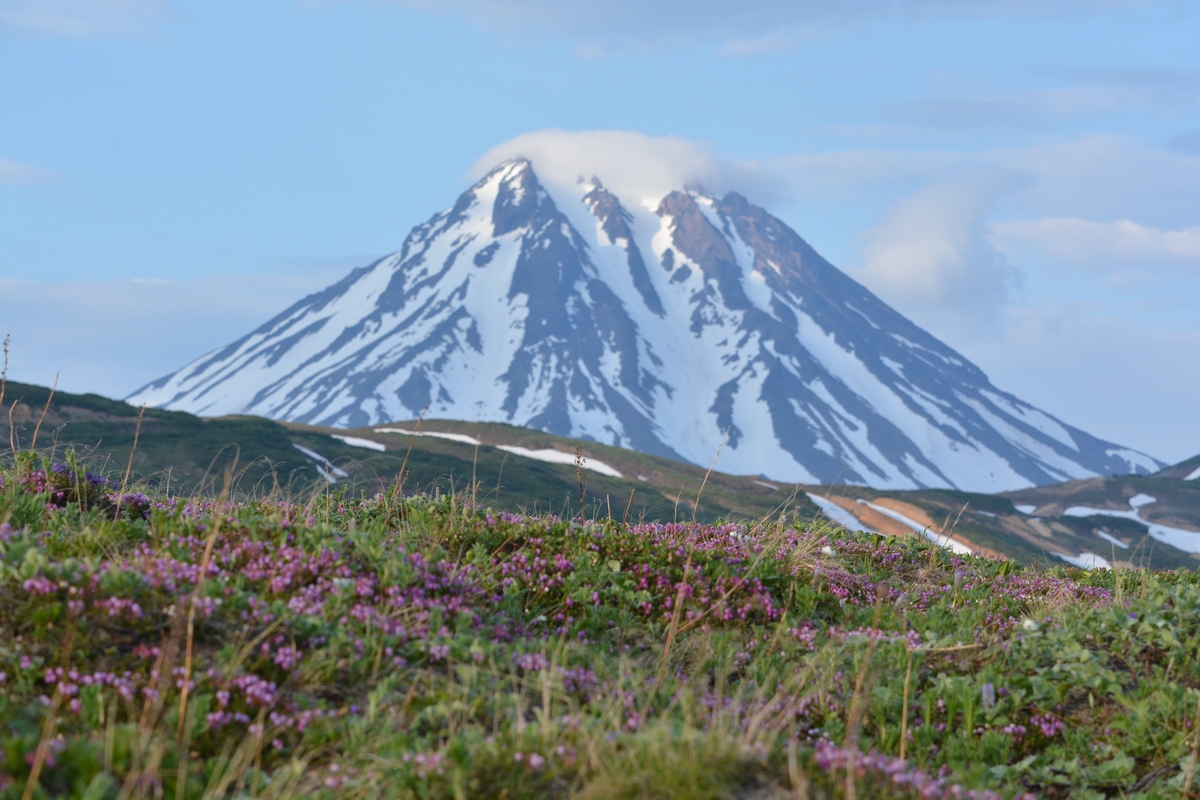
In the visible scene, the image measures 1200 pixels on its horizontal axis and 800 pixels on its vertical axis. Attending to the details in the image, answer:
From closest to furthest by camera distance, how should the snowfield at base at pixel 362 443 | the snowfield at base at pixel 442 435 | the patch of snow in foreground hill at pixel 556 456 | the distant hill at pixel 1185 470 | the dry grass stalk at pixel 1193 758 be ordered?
the dry grass stalk at pixel 1193 758 → the snowfield at base at pixel 362 443 → the snowfield at base at pixel 442 435 → the patch of snow in foreground hill at pixel 556 456 → the distant hill at pixel 1185 470

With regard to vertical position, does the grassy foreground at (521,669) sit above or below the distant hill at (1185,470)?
below

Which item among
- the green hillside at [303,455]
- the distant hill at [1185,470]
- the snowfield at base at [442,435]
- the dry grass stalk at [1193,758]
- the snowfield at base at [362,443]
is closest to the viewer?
the dry grass stalk at [1193,758]

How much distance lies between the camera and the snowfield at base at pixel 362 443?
79244 millimetres

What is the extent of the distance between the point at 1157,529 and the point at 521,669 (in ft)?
496

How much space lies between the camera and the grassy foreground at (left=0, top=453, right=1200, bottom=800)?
4578 mm

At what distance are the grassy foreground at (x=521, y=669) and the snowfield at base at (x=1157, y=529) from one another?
385 feet

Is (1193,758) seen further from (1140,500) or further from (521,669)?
(1140,500)

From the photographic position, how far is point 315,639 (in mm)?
5727

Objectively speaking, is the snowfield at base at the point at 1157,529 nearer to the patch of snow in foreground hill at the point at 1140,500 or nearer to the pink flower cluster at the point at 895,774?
the patch of snow in foreground hill at the point at 1140,500

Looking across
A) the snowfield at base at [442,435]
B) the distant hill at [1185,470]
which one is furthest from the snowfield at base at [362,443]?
the distant hill at [1185,470]

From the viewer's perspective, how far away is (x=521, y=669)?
6066mm

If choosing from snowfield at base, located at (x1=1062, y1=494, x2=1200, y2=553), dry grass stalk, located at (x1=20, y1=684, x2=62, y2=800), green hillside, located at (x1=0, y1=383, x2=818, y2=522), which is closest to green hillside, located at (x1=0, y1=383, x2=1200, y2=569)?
green hillside, located at (x1=0, y1=383, x2=818, y2=522)

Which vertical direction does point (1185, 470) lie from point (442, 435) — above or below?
above

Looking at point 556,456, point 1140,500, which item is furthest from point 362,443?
point 1140,500
